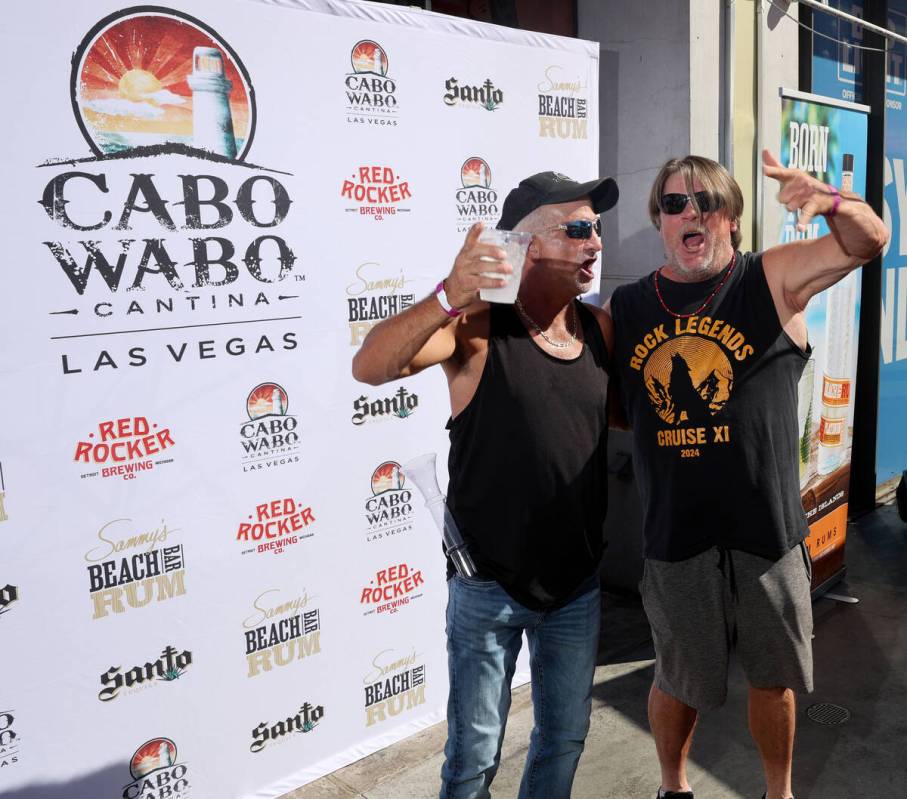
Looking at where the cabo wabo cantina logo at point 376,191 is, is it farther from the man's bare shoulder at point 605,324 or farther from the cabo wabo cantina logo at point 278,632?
the cabo wabo cantina logo at point 278,632

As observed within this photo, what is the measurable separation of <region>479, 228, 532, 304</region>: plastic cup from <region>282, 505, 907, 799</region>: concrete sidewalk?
1934 millimetres

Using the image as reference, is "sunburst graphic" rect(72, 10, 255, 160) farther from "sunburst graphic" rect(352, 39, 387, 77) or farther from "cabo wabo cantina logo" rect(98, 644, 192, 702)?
Answer: "cabo wabo cantina logo" rect(98, 644, 192, 702)

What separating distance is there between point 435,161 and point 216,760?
88.8 inches

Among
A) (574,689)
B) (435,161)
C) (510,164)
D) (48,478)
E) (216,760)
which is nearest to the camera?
(574,689)

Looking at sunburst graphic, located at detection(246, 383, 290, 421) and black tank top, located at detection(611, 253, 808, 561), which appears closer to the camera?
black tank top, located at detection(611, 253, 808, 561)

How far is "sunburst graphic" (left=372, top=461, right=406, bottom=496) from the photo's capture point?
3.28m

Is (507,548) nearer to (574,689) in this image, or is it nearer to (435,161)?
(574,689)

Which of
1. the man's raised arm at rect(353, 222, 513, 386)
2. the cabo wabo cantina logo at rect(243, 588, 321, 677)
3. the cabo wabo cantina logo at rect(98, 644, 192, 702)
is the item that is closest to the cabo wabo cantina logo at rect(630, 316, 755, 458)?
the man's raised arm at rect(353, 222, 513, 386)

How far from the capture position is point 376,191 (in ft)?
10.3

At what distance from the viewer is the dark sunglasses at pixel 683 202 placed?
101 inches

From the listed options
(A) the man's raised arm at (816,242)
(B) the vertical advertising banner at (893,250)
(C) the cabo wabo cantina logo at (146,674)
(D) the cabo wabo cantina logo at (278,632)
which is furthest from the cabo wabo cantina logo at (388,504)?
(B) the vertical advertising banner at (893,250)

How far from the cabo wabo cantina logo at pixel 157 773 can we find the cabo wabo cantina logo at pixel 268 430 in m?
0.92

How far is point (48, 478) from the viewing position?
8.28ft

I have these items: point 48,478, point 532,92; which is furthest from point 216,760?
point 532,92
